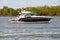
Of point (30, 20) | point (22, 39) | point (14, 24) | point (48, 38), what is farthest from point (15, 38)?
point (14, 24)

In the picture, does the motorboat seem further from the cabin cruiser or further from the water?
the water

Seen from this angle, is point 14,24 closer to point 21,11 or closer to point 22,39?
point 21,11

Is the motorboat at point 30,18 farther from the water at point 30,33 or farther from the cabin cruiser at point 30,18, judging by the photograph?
the water at point 30,33

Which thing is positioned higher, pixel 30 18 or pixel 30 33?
pixel 30 18

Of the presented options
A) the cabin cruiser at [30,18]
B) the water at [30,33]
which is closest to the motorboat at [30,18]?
the cabin cruiser at [30,18]

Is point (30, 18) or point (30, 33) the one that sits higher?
point (30, 18)

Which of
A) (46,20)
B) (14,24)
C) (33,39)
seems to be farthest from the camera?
(14,24)

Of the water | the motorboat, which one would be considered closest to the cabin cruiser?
the motorboat

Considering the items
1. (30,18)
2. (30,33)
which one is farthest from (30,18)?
(30,33)

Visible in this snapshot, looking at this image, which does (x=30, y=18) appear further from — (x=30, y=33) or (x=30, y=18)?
(x=30, y=33)

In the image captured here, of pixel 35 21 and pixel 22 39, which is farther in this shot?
pixel 35 21

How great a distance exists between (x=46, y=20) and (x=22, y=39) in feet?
86.8

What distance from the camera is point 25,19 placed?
199 feet

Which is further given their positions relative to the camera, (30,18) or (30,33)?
(30,18)
